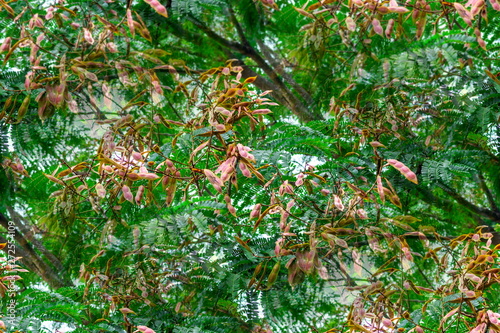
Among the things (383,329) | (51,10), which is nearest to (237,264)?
(383,329)

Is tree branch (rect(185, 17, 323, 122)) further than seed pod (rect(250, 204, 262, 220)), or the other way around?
tree branch (rect(185, 17, 323, 122))

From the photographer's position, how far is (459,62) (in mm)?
2988

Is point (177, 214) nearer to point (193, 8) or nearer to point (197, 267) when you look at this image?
point (197, 267)

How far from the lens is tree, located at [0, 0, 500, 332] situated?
2156 millimetres

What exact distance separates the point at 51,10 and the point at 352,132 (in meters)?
1.56

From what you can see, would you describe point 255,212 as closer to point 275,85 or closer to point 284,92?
point 284,92

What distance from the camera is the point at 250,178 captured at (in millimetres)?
2613

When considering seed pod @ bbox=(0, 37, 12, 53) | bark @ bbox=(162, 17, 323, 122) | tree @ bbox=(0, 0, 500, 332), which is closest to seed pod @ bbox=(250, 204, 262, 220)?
tree @ bbox=(0, 0, 500, 332)

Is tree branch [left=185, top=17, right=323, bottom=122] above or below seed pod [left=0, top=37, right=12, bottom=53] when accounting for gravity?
above

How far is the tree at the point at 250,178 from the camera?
7.07 feet

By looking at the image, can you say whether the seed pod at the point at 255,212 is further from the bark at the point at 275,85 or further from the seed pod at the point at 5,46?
the bark at the point at 275,85

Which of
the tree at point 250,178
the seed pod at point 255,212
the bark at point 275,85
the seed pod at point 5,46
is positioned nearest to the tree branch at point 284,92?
the bark at point 275,85

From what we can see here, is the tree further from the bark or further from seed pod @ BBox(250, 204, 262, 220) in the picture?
the bark

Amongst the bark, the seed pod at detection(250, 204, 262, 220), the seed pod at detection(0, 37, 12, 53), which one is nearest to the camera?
the seed pod at detection(250, 204, 262, 220)
